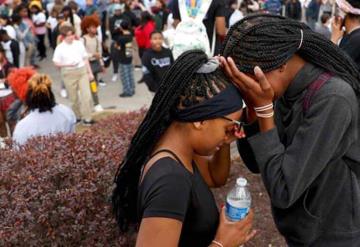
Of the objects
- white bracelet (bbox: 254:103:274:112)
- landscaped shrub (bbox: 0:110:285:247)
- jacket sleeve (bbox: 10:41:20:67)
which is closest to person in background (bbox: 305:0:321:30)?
jacket sleeve (bbox: 10:41:20:67)

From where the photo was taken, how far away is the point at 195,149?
2080 millimetres

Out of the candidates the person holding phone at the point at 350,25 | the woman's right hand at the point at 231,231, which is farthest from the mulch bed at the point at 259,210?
the woman's right hand at the point at 231,231

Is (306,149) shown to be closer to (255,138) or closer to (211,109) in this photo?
(255,138)

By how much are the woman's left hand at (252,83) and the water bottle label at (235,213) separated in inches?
17.0

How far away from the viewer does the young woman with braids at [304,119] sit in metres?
2.04

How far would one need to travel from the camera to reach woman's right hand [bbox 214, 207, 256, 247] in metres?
2.10

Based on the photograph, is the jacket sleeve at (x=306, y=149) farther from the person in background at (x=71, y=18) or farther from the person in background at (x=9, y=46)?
the person in background at (x=71, y=18)

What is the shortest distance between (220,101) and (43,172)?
1640 mm

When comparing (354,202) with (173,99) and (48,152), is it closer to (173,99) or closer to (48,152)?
(173,99)

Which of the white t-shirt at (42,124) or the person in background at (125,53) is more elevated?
the white t-shirt at (42,124)

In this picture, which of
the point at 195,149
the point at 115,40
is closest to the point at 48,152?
the point at 195,149

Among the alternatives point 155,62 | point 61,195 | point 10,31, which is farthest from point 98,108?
point 61,195

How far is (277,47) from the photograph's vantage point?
2.08 meters

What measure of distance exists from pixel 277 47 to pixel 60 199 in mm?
1562
